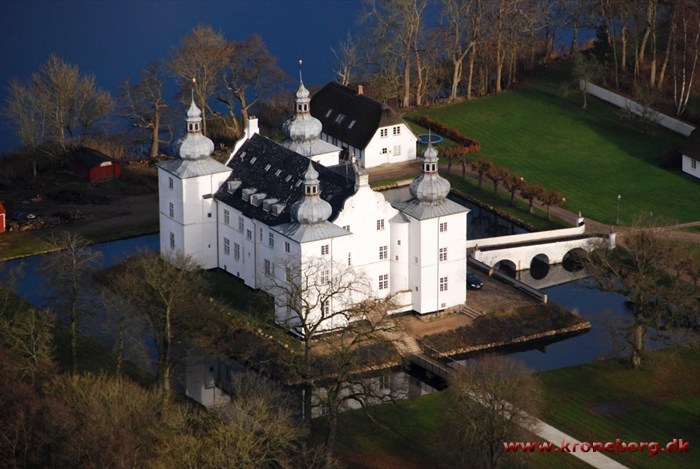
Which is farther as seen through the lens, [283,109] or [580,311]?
[283,109]

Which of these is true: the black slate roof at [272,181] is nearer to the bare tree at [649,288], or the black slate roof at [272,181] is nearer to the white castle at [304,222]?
the white castle at [304,222]

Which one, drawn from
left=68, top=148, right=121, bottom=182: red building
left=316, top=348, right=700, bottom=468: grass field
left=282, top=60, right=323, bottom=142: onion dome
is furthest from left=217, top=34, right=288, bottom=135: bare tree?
left=316, top=348, right=700, bottom=468: grass field

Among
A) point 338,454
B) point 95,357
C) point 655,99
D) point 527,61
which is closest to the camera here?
point 338,454

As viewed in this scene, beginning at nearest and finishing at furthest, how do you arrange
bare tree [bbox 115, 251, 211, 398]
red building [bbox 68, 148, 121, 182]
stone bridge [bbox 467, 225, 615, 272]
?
bare tree [bbox 115, 251, 211, 398] → stone bridge [bbox 467, 225, 615, 272] → red building [bbox 68, 148, 121, 182]

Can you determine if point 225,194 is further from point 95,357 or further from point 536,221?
point 536,221

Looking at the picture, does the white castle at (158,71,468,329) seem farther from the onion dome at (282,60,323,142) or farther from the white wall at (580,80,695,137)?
the white wall at (580,80,695,137)

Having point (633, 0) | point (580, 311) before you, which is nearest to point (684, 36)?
point (633, 0)

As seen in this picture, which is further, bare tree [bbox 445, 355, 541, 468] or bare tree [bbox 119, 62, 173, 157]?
bare tree [bbox 119, 62, 173, 157]

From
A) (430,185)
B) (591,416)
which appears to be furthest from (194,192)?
(591,416)
